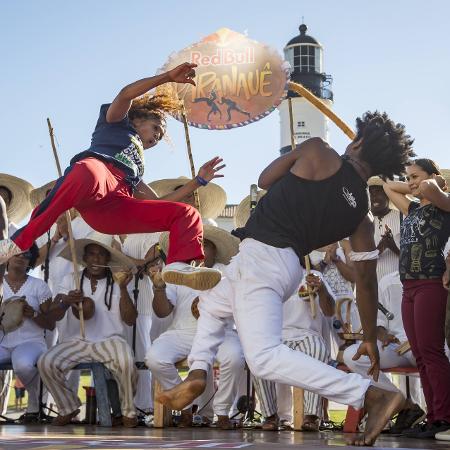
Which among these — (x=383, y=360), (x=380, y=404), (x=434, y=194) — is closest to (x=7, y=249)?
(x=380, y=404)

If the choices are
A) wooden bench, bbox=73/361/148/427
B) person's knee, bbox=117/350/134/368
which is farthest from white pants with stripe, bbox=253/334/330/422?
wooden bench, bbox=73/361/148/427

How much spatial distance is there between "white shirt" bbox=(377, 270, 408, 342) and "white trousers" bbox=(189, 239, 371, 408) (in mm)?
3730

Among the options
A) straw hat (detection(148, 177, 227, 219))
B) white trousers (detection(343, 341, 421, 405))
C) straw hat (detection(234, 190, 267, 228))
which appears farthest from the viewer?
straw hat (detection(148, 177, 227, 219))

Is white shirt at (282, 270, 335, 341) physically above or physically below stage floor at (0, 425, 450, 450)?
above

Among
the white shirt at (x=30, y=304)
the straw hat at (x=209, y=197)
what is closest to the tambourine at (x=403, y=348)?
the white shirt at (x=30, y=304)

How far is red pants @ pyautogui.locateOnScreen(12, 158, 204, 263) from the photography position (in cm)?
601

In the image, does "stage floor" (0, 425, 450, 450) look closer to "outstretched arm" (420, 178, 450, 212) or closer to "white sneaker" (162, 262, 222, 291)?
"white sneaker" (162, 262, 222, 291)

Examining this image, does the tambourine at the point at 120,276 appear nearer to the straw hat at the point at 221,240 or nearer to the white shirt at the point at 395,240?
the straw hat at the point at 221,240

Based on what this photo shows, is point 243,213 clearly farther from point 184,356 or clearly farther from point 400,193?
point 400,193

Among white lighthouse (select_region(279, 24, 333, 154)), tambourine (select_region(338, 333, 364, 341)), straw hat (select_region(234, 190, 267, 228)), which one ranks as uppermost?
white lighthouse (select_region(279, 24, 333, 154))

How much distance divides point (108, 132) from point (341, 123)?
167 centimetres

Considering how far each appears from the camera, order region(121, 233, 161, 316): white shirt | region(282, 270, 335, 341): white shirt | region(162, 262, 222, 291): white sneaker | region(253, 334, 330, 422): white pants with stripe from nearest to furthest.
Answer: region(162, 262, 222, 291): white sneaker
region(253, 334, 330, 422): white pants with stripe
region(282, 270, 335, 341): white shirt
region(121, 233, 161, 316): white shirt

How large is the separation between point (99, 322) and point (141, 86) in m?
4.48

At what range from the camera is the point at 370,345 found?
5656 mm
